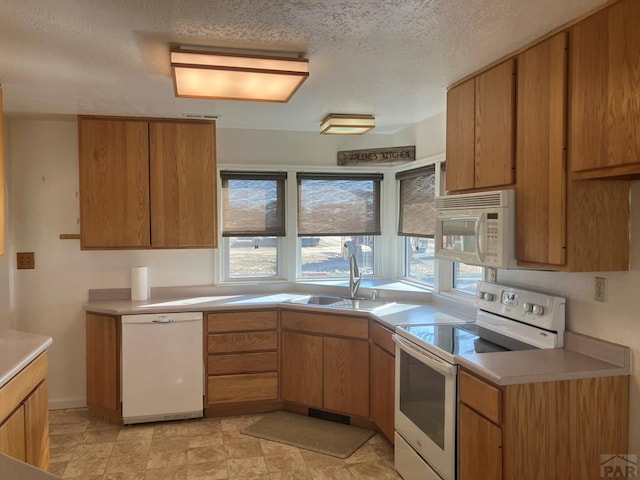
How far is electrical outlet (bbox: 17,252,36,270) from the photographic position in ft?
12.6

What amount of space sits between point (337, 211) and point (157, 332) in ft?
6.07

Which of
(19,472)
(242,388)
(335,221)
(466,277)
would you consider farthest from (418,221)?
(19,472)

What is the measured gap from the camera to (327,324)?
3562 mm

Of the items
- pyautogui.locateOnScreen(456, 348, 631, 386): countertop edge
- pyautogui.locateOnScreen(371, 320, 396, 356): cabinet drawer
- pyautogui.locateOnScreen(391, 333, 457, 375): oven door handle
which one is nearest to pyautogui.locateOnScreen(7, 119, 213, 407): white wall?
pyautogui.locateOnScreen(371, 320, 396, 356): cabinet drawer

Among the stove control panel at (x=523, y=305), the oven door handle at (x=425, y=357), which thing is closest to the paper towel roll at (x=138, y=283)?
the oven door handle at (x=425, y=357)

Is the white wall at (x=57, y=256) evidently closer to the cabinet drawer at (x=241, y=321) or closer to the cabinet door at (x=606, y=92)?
the cabinet drawer at (x=241, y=321)

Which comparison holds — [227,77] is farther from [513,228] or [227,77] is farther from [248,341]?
[248,341]

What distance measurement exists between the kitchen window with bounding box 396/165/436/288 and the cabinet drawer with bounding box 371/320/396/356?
74cm

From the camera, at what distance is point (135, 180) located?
3678mm

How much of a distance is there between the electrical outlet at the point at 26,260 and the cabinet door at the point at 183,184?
1.03 meters

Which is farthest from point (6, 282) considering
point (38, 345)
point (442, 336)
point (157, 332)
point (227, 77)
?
point (442, 336)

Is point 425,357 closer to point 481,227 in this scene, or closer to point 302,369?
point 481,227

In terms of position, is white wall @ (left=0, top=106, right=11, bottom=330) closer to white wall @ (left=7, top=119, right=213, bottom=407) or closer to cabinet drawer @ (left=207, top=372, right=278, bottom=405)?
white wall @ (left=7, top=119, right=213, bottom=407)

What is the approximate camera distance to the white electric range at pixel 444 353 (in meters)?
2.34
